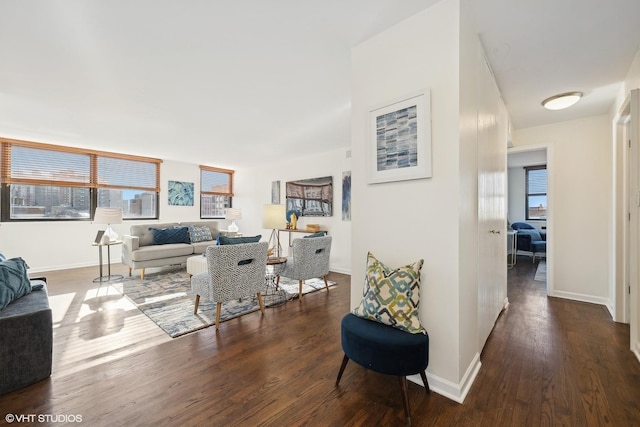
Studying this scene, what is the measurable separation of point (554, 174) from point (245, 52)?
4.17 meters

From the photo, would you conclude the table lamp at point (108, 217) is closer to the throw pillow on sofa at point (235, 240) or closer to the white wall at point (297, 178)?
the throw pillow on sofa at point (235, 240)

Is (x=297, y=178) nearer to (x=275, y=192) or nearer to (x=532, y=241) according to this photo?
(x=275, y=192)

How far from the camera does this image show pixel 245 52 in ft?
6.90

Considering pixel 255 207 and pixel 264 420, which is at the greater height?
pixel 255 207

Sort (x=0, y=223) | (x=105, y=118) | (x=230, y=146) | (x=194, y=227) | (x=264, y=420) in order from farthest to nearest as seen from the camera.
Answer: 1. (x=194, y=227)
2. (x=230, y=146)
3. (x=0, y=223)
4. (x=105, y=118)
5. (x=264, y=420)

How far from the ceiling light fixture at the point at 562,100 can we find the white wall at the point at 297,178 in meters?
2.90

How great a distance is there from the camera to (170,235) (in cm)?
518

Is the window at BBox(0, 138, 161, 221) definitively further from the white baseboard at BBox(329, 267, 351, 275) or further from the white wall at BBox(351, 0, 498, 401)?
the white wall at BBox(351, 0, 498, 401)

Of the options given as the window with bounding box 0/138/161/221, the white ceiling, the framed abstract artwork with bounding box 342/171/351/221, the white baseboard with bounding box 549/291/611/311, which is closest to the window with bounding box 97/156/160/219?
the window with bounding box 0/138/161/221

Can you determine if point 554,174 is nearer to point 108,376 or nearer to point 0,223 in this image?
point 108,376

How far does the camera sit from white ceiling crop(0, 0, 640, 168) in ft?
5.48

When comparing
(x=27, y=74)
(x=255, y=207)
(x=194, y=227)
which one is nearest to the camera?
(x=27, y=74)

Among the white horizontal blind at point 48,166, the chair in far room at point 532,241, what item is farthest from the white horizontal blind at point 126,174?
the chair in far room at point 532,241

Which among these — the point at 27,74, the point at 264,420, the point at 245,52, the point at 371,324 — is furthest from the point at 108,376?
the point at 27,74
